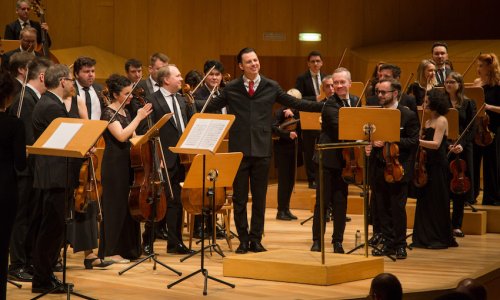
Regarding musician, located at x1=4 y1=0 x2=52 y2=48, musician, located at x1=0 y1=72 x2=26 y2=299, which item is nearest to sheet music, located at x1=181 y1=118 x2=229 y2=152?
musician, located at x1=0 y1=72 x2=26 y2=299

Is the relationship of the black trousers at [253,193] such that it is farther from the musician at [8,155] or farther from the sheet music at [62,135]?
the musician at [8,155]

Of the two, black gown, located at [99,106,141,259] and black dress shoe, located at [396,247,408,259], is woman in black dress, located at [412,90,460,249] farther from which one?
black gown, located at [99,106,141,259]

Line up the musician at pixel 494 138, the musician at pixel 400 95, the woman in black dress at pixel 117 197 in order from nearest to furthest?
the woman in black dress at pixel 117 197 < the musician at pixel 400 95 < the musician at pixel 494 138

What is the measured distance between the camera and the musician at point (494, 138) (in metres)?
8.58

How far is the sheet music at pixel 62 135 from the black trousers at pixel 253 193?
2.05 meters

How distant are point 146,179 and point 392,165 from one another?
5.93ft

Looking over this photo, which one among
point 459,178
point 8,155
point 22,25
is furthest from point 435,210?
point 22,25

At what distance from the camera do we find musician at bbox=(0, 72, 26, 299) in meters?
4.64

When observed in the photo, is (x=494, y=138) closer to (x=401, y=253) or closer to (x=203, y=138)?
(x=401, y=253)

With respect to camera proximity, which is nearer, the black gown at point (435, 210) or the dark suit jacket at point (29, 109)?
the dark suit jacket at point (29, 109)

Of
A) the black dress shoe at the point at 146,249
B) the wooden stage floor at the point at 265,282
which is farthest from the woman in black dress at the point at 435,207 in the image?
the black dress shoe at the point at 146,249

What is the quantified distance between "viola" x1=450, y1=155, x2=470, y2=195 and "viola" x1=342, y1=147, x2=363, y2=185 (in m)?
1.45

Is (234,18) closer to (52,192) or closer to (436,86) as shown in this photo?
(436,86)

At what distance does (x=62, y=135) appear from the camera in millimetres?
5109
